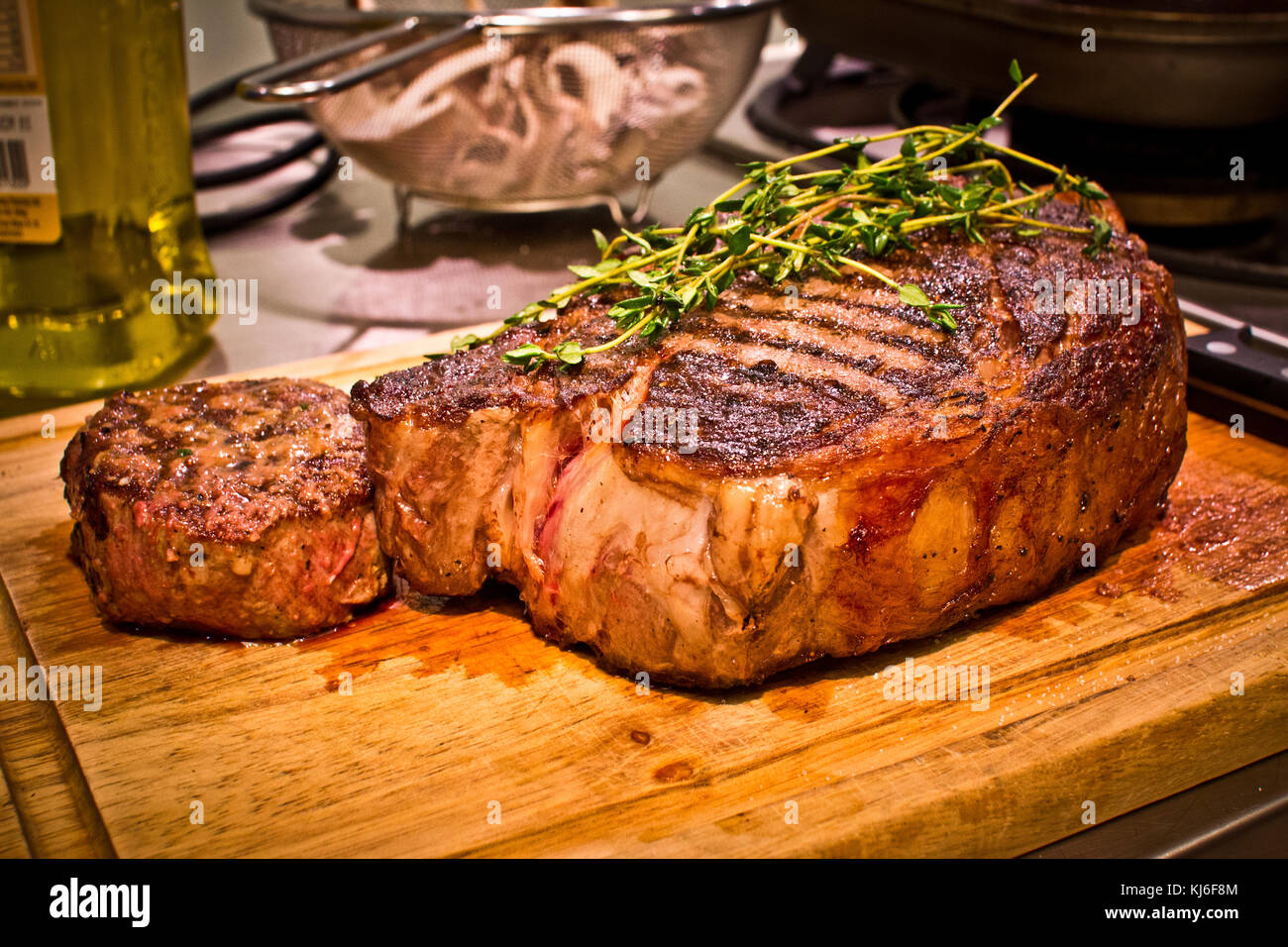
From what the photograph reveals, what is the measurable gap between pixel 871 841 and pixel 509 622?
2.00 ft

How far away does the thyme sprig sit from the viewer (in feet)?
5.59

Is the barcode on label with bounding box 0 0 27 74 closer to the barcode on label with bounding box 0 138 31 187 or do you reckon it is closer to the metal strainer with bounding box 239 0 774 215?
the barcode on label with bounding box 0 138 31 187

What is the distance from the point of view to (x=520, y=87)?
264 cm

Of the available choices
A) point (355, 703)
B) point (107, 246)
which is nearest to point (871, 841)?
point (355, 703)

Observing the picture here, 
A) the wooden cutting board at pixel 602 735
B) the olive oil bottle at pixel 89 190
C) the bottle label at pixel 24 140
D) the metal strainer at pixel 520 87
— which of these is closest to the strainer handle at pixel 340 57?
the metal strainer at pixel 520 87

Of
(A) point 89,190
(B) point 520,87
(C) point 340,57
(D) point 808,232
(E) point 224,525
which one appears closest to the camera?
(E) point 224,525

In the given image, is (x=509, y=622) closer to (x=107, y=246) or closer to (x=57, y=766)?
(x=57, y=766)

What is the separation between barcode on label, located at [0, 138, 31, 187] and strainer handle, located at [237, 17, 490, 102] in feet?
1.27

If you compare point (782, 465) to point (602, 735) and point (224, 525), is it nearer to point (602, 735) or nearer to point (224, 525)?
point (602, 735)

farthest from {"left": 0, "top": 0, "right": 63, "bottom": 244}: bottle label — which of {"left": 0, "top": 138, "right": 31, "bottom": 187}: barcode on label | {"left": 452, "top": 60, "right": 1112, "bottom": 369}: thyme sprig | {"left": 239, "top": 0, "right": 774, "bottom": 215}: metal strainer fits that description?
{"left": 452, "top": 60, "right": 1112, "bottom": 369}: thyme sprig

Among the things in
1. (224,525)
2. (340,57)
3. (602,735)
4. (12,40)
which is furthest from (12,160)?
(602,735)

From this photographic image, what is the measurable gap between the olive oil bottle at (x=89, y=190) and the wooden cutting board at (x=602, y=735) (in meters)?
0.66

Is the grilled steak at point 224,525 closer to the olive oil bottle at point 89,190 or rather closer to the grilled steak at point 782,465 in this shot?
the grilled steak at point 782,465

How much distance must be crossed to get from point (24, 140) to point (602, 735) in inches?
59.8
